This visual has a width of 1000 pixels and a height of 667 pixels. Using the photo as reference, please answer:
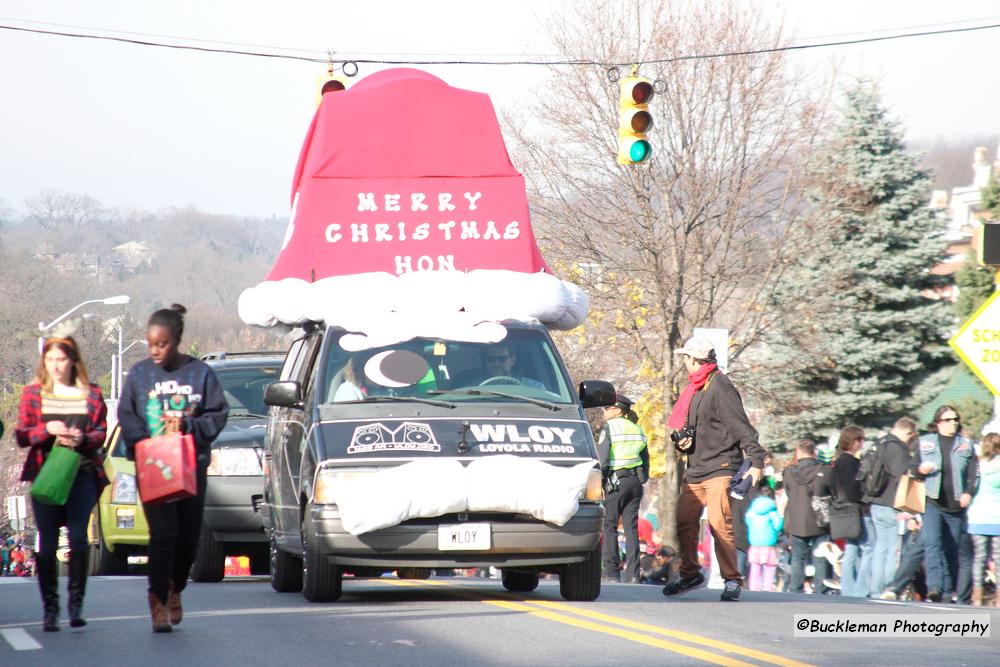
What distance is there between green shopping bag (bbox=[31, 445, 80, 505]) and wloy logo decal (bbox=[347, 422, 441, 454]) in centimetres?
190

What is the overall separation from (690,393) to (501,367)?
1.57 metres

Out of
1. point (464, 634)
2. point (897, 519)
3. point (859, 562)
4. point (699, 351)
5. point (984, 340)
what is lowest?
point (859, 562)

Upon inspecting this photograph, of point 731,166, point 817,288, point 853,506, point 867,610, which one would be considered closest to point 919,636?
point 867,610

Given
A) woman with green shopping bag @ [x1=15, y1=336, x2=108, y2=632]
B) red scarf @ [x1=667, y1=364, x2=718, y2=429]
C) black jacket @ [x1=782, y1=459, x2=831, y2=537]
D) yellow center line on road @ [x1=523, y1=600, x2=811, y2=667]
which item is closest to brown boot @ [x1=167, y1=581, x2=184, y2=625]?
woman with green shopping bag @ [x1=15, y1=336, x2=108, y2=632]

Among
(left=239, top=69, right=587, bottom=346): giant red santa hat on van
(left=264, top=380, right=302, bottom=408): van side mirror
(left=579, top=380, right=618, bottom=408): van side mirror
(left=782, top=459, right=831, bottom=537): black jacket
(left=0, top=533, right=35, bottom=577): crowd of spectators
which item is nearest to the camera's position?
(left=264, top=380, right=302, bottom=408): van side mirror

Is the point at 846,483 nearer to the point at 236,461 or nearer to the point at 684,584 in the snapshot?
the point at 684,584

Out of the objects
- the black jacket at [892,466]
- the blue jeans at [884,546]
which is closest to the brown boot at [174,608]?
the black jacket at [892,466]

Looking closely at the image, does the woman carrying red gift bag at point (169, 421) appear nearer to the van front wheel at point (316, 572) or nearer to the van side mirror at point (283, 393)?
the van front wheel at point (316, 572)

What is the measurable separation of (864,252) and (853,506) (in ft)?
79.9

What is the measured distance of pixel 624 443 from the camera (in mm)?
16203

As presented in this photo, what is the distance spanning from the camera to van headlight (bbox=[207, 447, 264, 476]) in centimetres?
1284

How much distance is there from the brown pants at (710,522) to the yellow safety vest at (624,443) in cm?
469

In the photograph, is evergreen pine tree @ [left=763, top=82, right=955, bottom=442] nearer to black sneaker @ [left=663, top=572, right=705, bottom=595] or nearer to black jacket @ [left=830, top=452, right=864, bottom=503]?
black jacket @ [left=830, top=452, right=864, bottom=503]

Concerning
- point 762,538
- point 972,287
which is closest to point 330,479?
point 762,538
